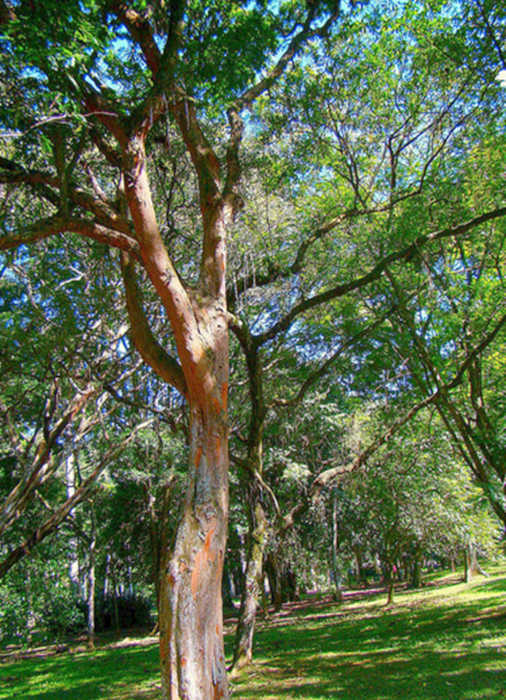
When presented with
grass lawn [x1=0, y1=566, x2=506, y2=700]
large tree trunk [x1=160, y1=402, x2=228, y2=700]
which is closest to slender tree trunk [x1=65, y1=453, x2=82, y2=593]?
→ grass lawn [x1=0, y1=566, x2=506, y2=700]

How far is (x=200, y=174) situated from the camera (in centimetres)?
488

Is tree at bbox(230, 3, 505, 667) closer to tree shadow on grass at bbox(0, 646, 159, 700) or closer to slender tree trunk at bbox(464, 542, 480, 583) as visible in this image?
tree shadow on grass at bbox(0, 646, 159, 700)

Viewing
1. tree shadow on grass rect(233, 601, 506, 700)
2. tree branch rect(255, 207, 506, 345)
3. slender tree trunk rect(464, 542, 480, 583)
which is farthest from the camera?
slender tree trunk rect(464, 542, 480, 583)

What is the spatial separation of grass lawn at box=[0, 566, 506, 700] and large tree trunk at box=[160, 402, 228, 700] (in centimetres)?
312

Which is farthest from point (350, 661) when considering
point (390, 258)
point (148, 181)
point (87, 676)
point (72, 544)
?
point (72, 544)

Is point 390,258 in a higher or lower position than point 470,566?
higher

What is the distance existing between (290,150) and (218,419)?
527 centimetres

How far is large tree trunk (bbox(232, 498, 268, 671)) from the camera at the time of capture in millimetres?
6711

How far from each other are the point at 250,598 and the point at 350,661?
199cm

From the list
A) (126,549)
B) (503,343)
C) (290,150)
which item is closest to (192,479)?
(290,150)

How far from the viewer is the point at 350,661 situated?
24.0 feet

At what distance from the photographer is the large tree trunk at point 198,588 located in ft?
9.64

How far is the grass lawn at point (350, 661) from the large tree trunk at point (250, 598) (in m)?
0.25

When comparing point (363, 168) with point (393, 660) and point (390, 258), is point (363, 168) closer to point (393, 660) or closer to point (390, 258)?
point (390, 258)
